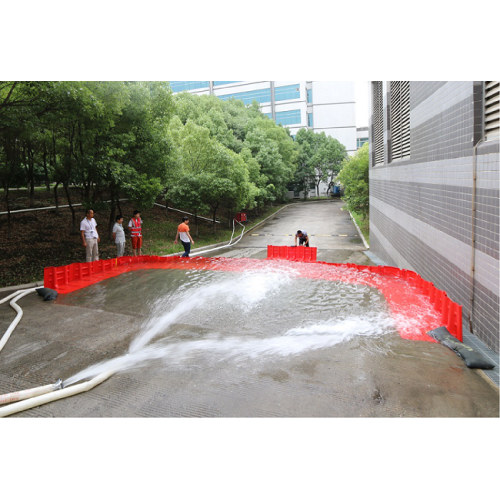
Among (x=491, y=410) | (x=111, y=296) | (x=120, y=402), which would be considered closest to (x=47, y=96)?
(x=111, y=296)

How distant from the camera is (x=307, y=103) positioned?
68.1m

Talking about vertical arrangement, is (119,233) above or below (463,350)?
above

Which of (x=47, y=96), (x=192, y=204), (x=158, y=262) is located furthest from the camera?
(x=192, y=204)

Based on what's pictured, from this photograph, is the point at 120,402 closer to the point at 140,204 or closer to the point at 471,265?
the point at 471,265

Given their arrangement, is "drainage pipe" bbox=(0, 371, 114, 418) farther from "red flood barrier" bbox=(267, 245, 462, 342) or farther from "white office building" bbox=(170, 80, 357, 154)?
"white office building" bbox=(170, 80, 357, 154)

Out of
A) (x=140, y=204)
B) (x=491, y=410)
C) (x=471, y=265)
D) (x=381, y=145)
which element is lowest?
(x=491, y=410)

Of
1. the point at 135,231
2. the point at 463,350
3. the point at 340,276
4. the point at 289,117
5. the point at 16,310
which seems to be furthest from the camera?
the point at 289,117

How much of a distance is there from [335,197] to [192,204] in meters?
38.4

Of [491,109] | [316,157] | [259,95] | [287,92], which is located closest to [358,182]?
[491,109]

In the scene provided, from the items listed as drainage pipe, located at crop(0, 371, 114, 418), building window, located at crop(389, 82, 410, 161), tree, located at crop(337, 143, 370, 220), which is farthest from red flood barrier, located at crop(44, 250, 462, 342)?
tree, located at crop(337, 143, 370, 220)

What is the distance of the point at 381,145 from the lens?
59.3 feet

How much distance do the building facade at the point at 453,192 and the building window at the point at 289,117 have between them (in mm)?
53951

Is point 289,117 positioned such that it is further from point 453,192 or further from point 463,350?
point 463,350

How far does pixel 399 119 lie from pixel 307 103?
58.4m
